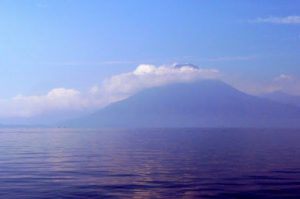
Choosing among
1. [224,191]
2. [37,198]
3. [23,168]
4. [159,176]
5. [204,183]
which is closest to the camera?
[37,198]

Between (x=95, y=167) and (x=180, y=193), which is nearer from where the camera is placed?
(x=180, y=193)

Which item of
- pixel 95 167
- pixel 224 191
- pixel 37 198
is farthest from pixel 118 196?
pixel 95 167

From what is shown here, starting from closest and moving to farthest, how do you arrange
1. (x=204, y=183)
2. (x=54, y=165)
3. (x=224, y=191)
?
(x=224, y=191) < (x=204, y=183) < (x=54, y=165)

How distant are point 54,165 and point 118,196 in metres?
27.8

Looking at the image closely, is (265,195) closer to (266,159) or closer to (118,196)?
(118,196)

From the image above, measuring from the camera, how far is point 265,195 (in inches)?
1391

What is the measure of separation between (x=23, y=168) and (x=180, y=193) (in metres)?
27.1

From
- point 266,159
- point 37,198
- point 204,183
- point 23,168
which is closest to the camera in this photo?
point 37,198

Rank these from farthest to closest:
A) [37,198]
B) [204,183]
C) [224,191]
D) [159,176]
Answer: [159,176]
[204,183]
[224,191]
[37,198]

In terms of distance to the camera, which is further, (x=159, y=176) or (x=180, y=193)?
(x=159, y=176)

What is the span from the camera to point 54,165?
60.5 m

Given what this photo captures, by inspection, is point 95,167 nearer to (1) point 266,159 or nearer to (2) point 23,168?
Result: (2) point 23,168

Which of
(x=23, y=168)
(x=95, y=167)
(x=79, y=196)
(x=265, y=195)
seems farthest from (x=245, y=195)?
(x=23, y=168)

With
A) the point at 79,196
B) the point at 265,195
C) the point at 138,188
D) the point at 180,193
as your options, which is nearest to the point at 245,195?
the point at 265,195
